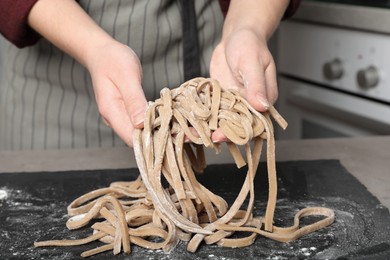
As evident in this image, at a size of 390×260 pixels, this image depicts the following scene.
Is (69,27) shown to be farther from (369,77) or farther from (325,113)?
(325,113)

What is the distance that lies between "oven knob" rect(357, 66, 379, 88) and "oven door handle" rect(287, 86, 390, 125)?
5 cm

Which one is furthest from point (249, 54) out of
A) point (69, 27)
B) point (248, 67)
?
point (69, 27)

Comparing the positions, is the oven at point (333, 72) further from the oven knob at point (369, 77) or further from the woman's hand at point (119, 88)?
the woman's hand at point (119, 88)

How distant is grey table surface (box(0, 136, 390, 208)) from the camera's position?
4.72ft

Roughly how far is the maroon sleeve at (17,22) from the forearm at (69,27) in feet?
0.04

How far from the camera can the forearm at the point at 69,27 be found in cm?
127

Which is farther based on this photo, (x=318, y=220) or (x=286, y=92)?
(x=286, y=92)

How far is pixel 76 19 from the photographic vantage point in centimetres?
131

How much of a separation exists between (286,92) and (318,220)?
1188 millimetres

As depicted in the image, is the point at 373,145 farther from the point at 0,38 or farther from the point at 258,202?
the point at 0,38

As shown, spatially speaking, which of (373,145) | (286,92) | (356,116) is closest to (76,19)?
(373,145)

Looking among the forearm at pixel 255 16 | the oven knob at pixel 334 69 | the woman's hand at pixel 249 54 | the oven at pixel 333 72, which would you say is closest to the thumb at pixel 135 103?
the woman's hand at pixel 249 54

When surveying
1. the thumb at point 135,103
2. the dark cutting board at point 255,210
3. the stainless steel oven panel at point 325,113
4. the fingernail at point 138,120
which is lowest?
the stainless steel oven panel at point 325,113

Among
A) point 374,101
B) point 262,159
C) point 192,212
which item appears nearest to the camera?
point 192,212
